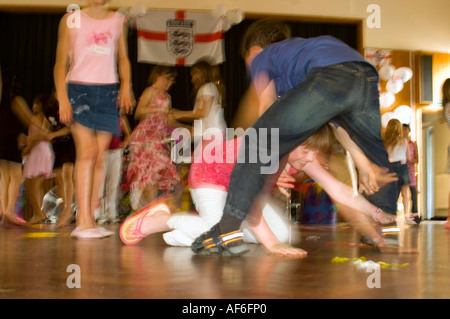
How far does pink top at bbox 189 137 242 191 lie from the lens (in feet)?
6.59

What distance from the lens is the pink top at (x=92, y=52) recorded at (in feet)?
8.52

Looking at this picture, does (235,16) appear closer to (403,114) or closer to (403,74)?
(403,74)

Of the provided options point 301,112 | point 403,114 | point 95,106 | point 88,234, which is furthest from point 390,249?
point 403,114

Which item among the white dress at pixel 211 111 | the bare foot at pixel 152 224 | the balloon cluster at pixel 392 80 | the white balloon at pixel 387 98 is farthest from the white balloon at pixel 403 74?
the bare foot at pixel 152 224

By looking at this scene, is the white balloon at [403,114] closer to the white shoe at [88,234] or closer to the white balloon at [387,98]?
the white balloon at [387,98]

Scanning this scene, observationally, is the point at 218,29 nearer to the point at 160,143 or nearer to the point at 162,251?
the point at 160,143

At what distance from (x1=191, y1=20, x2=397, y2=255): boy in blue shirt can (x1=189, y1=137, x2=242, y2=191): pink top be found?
1.01 feet

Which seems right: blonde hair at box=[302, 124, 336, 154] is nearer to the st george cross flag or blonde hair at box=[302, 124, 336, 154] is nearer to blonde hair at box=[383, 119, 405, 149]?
blonde hair at box=[383, 119, 405, 149]

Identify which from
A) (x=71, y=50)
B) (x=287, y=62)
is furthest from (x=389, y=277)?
(x=71, y=50)

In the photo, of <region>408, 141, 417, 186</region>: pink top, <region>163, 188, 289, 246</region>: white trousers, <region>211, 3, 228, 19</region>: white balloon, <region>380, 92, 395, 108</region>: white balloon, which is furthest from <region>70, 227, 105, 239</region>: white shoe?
<region>380, 92, 395, 108</region>: white balloon

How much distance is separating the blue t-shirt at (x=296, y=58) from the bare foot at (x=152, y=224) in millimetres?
746

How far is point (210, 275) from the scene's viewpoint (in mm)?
1308

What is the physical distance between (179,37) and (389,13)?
3159 mm

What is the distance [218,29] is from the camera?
685cm
